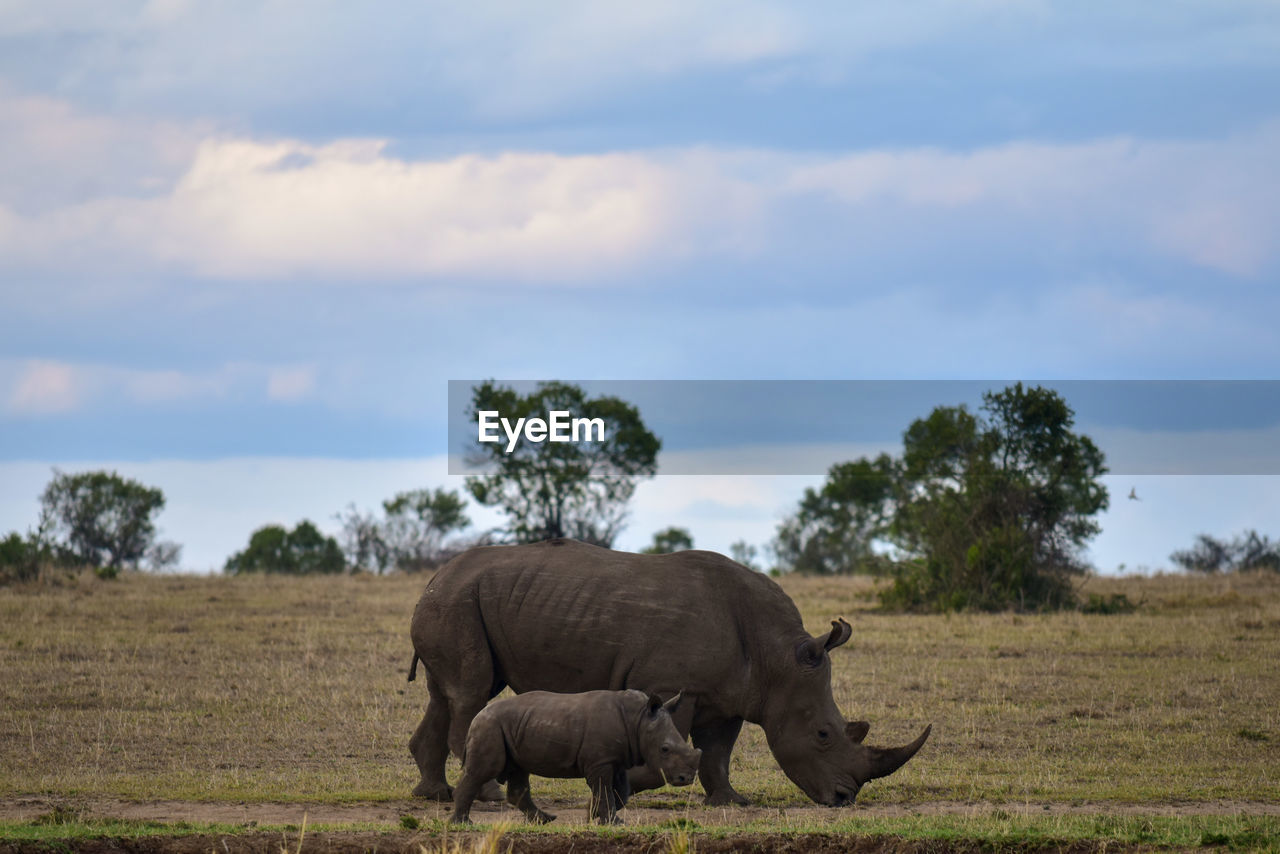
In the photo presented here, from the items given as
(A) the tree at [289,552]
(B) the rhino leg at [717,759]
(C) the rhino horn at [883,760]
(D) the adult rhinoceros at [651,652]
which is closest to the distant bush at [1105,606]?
(D) the adult rhinoceros at [651,652]

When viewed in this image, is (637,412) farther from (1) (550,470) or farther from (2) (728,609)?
(2) (728,609)

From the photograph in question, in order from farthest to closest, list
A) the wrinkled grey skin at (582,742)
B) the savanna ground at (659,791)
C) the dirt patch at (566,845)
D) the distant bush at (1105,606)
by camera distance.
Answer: the distant bush at (1105,606) < the wrinkled grey skin at (582,742) < the savanna ground at (659,791) < the dirt patch at (566,845)

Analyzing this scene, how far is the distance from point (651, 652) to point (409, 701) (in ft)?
21.1

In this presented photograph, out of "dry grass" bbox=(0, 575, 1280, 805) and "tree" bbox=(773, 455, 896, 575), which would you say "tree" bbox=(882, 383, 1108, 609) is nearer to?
"dry grass" bbox=(0, 575, 1280, 805)

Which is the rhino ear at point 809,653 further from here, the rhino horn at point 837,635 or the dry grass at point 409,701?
the dry grass at point 409,701

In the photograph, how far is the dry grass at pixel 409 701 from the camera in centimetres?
1259

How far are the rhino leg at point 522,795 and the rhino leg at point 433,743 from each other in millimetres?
1311

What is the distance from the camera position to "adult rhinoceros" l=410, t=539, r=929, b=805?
451 inches

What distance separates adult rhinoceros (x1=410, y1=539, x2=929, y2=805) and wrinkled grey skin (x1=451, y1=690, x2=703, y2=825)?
3.73 ft

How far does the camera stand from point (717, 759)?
11.7 metres

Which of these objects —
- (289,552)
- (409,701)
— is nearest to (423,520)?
(289,552)

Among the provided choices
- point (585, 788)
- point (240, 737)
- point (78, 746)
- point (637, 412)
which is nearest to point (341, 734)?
point (240, 737)

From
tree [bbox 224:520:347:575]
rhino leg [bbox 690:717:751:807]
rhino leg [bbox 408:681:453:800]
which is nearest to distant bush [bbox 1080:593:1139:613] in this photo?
rhino leg [bbox 690:717:751:807]

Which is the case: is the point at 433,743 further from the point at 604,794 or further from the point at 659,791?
the point at 604,794
